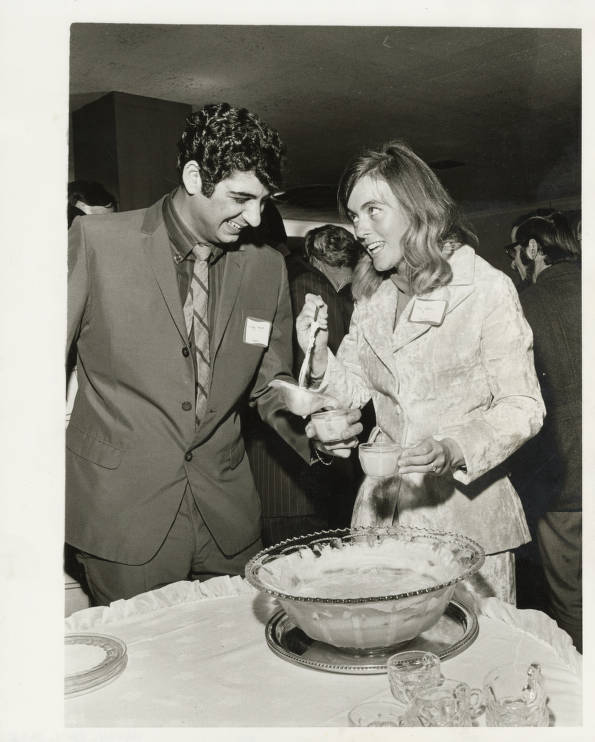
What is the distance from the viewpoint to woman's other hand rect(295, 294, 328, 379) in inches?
80.4

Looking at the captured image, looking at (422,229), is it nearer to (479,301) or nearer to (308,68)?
(479,301)

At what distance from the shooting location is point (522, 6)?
5.44 feet

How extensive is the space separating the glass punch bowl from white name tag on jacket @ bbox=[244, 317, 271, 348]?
2.44 ft

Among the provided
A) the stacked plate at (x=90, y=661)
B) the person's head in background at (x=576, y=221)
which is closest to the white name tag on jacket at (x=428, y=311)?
the person's head in background at (x=576, y=221)

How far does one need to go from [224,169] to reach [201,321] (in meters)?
0.43

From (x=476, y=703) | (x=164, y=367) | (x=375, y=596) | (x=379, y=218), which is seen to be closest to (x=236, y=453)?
(x=164, y=367)

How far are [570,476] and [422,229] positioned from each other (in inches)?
31.4

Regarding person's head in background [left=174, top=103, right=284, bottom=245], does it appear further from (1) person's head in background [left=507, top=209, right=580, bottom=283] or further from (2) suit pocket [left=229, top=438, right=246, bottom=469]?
(1) person's head in background [left=507, top=209, right=580, bottom=283]

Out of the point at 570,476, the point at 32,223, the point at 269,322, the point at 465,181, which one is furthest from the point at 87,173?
the point at 570,476

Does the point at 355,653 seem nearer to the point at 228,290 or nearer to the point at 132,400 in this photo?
the point at 132,400

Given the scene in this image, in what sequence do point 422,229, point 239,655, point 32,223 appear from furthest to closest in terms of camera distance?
point 422,229, point 32,223, point 239,655

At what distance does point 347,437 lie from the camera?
1.71 meters

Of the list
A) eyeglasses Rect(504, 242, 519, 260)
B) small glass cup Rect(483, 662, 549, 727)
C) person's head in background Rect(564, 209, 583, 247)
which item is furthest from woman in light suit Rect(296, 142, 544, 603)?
small glass cup Rect(483, 662, 549, 727)

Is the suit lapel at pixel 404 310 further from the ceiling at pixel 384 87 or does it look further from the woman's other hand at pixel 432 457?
A: the woman's other hand at pixel 432 457
